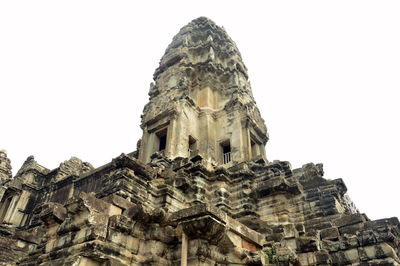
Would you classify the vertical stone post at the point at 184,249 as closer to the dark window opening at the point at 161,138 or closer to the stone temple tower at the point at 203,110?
the stone temple tower at the point at 203,110

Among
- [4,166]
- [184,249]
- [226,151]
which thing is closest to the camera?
[184,249]

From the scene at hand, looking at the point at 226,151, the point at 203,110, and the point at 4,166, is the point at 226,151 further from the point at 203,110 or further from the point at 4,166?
the point at 4,166

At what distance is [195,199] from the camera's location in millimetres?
12227

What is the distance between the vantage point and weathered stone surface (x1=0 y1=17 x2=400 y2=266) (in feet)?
19.6

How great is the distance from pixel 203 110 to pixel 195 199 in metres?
7.42

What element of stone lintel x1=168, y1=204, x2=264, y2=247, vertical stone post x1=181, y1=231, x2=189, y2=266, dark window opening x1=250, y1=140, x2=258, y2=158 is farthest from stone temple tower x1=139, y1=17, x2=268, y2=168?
vertical stone post x1=181, y1=231, x2=189, y2=266

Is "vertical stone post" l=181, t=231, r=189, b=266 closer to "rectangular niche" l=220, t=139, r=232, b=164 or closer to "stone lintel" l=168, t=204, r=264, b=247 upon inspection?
"stone lintel" l=168, t=204, r=264, b=247

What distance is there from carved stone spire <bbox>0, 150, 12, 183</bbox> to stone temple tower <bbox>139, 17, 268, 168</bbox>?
1348 centimetres

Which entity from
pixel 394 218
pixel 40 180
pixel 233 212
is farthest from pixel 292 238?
pixel 40 180

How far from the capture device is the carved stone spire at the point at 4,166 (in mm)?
24825

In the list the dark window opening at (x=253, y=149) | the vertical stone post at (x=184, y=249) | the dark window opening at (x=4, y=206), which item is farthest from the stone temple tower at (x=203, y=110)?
the dark window opening at (x=4, y=206)

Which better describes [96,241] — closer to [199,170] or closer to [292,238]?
[292,238]

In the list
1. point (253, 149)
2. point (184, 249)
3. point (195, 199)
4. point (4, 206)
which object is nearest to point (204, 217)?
point (184, 249)

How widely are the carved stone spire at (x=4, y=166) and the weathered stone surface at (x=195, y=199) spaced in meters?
0.16
